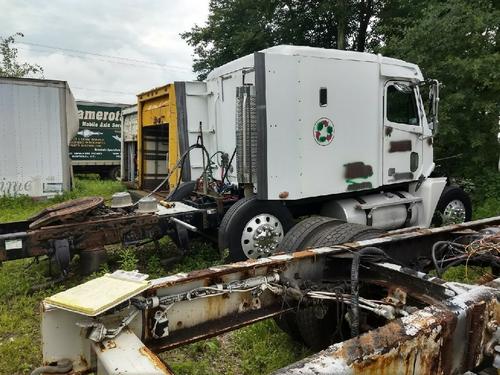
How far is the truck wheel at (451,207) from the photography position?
7.10 meters

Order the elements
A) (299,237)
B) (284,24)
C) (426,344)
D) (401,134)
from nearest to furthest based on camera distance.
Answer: (426,344), (299,237), (401,134), (284,24)

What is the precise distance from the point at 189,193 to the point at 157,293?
4.62m

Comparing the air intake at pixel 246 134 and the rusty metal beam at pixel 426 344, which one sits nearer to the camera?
the rusty metal beam at pixel 426 344

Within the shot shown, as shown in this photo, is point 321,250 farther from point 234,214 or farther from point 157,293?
point 234,214

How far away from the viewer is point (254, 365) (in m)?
3.22

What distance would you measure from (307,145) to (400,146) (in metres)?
1.83

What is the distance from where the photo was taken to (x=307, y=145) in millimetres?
5453

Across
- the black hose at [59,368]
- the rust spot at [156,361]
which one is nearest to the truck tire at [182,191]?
the black hose at [59,368]

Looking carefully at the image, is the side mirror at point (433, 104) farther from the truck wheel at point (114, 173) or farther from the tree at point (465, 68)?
the truck wheel at point (114, 173)

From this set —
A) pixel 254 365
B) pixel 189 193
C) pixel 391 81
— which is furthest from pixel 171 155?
pixel 254 365

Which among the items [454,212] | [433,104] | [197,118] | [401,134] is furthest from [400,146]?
[197,118]

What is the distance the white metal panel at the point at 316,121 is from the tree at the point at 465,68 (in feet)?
8.54

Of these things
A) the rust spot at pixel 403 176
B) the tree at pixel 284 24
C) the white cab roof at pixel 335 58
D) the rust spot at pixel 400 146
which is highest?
the tree at pixel 284 24

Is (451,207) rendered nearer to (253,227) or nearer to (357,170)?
(357,170)
